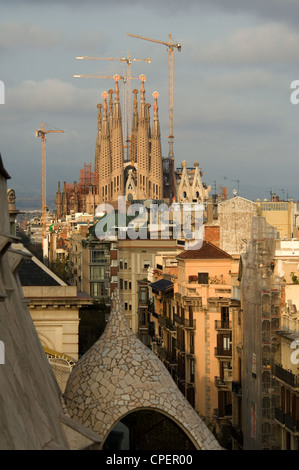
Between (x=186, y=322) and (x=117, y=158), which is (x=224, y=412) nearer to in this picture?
(x=186, y=322)

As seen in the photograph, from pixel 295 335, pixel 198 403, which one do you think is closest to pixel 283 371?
pixel 295 335

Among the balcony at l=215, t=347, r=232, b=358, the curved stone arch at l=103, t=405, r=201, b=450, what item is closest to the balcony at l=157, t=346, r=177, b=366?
the balcony at l=215, t=347, r=232, b=358

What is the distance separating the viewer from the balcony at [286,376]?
92.0ft

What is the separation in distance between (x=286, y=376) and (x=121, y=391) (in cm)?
1540

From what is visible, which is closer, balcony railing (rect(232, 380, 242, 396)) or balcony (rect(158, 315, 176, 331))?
balcony railing (rect(232, 380, 242, 396))

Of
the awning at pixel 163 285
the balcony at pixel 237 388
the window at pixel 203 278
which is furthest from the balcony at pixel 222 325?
the awning at pixel 163 285

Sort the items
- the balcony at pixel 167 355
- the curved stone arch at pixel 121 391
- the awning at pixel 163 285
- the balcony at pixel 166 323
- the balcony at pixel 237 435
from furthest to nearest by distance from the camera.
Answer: the awning at pixel 163 285, the balcony at pixel 166 323, the balcony at pixel 167 355, the balcony at pixel 237 435, the curved stone arch at pixel 121 391

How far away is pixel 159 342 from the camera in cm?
5081

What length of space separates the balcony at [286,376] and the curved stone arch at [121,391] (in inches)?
549

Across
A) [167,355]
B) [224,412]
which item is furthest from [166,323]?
[224,412]

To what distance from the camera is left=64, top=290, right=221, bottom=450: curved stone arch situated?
13945 millimetres

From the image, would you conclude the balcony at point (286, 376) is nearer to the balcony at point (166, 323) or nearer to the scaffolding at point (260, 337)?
the scaffolding at point (260, 337)

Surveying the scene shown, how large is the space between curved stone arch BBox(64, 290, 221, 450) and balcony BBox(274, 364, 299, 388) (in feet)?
45.8

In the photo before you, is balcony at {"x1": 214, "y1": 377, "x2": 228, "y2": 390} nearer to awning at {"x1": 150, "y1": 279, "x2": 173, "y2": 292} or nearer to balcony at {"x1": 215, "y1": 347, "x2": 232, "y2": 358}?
balcony at {"x1": 215, "y1": 347, "x2": 232, "y2": 358}
